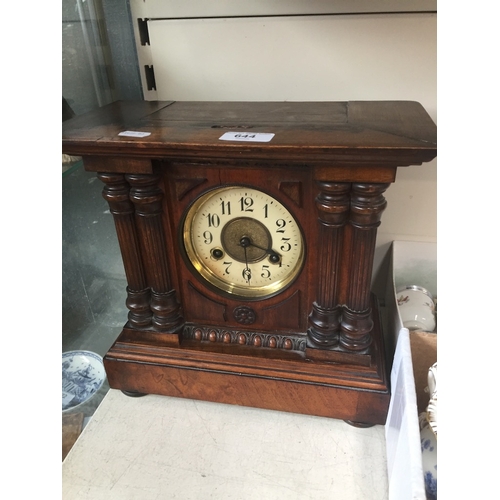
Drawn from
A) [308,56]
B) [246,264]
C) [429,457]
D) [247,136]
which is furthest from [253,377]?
[308,56]

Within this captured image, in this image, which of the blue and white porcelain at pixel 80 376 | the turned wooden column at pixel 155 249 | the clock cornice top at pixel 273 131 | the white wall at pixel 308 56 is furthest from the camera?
the blue and white porcelain at pixel 80 376

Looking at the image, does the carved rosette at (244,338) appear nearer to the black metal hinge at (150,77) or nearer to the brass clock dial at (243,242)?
the brass clock dial at (243,242)

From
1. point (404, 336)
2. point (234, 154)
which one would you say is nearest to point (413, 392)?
point (404, 336)

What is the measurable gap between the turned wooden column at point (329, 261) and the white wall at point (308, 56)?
40cm

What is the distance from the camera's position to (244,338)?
0.88m

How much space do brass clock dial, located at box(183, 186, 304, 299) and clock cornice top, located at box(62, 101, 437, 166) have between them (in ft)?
0.36

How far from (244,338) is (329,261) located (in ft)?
0.79

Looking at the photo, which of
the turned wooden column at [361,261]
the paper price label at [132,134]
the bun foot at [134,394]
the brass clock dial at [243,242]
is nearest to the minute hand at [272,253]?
the brass clock dial at [243,242]

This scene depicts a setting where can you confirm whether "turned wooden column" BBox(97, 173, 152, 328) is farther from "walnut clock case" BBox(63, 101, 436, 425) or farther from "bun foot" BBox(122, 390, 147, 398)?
"bun foot" BBox(122, 390, 147, 398)

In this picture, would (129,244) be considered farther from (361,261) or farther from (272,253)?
(361,261)

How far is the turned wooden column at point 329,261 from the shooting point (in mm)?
700

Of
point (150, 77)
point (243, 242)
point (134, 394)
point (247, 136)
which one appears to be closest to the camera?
point (247, 136)

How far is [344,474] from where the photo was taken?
0.78m
